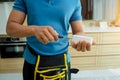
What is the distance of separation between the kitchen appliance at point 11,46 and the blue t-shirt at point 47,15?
6.82 ft

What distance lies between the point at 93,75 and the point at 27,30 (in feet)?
8.14

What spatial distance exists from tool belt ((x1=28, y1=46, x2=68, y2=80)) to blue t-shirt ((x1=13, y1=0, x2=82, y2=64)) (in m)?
0.02

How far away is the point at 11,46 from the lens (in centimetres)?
302

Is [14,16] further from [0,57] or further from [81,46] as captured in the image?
[0,57]

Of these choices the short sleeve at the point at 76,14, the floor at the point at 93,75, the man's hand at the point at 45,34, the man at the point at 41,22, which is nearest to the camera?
the man's hand at the point at 45,34

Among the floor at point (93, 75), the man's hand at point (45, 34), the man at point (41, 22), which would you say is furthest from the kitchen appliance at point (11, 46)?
the man's hand at point (45, 34)

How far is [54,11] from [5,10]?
2394 mm

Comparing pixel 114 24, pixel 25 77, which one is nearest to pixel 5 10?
pixel 114 24

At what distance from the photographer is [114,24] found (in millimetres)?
3596

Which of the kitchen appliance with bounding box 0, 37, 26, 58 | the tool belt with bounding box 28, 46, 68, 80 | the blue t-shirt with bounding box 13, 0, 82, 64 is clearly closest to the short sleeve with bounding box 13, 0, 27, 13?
the blue t-shirt with bounding box 13, 0, 82, 64

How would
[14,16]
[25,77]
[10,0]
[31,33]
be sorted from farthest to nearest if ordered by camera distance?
[10,0], [25,77], [14,16], [31,33]

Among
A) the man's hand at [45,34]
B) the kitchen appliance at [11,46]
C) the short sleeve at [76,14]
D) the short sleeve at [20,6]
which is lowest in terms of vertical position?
the kitchen appliance at [11,46]

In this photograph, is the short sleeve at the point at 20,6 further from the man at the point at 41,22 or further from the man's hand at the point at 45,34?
the man's hand at the point at 45,34

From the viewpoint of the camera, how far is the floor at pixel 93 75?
9.76 feet
